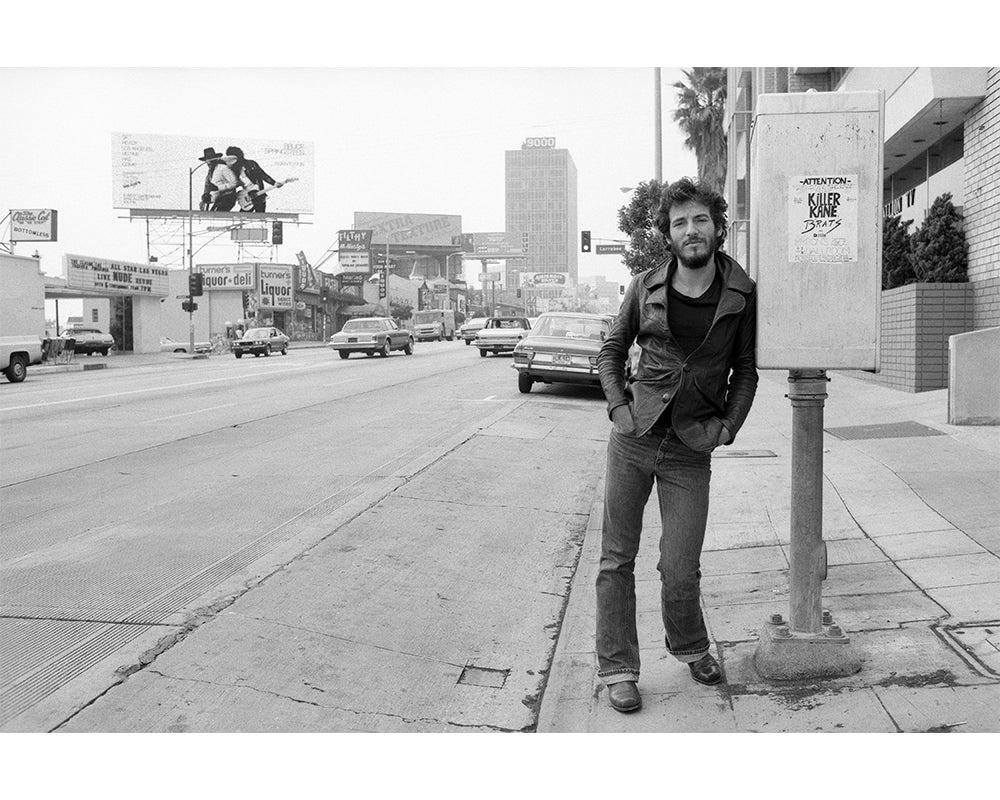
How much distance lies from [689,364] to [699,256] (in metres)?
0.43

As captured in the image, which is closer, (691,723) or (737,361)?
(691,723)

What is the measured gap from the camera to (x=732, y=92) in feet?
128

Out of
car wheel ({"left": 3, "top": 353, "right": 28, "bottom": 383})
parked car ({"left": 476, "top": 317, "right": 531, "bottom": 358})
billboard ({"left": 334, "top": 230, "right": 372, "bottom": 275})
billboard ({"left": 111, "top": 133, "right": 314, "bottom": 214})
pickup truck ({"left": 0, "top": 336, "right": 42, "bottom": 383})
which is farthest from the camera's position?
billboard ({"left": 334, "top": 230, "right": 372, "bottom": 275})

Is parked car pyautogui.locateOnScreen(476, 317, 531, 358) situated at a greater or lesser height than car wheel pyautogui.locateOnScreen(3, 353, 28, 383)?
greater

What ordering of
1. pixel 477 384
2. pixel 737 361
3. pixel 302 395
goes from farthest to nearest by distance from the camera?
pixel 477 384, pixel 302 395, pixel 737 361

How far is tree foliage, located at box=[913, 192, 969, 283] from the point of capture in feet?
45.6

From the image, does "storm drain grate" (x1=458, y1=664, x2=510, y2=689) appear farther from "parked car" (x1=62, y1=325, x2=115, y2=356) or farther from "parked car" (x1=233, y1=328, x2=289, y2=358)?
"parked car" (x1=62, y1=325, x2=115, y2=356)

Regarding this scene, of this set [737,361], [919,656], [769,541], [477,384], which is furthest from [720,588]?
[477,384]

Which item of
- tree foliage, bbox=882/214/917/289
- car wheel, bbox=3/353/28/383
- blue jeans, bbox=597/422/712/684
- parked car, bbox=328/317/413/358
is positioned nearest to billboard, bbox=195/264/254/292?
parked car, bbox=328/317/413/358

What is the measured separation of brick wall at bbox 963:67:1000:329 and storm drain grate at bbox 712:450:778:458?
4.43 m

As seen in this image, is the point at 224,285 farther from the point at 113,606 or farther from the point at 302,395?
the point at 113,606

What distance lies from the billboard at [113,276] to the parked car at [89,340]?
7.36 ft

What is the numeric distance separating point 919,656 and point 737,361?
145cm

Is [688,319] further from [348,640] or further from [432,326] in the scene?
[432,326]
